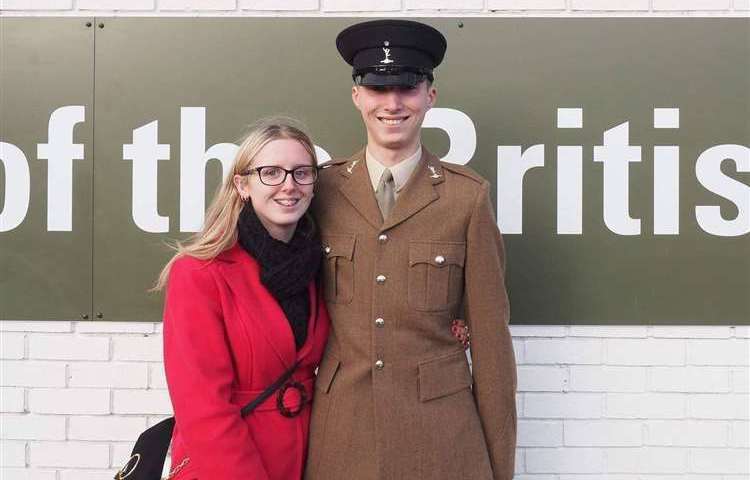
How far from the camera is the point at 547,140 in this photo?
7.82 ft

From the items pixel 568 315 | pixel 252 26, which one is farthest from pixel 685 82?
pixel 252 26

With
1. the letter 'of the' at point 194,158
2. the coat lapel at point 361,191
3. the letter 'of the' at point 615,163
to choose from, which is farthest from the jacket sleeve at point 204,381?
the letter 'of the' at point 615,163

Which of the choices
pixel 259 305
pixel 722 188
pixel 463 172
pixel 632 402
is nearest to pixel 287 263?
pixel 259 305

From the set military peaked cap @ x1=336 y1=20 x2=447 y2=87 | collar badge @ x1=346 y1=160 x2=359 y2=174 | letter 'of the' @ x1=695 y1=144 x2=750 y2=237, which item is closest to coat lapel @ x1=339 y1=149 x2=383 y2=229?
collar badge @ x1=346 y1=160 x2=359 y2=174

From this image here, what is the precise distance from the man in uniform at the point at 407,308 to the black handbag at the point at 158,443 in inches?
4.1

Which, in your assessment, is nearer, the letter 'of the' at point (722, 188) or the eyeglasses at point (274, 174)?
the eyeglasses at point (274, 174)

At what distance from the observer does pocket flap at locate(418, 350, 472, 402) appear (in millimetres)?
1670

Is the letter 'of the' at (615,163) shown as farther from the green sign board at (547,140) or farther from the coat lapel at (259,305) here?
the coat lapel at (259,305)

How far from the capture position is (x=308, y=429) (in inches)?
68.2

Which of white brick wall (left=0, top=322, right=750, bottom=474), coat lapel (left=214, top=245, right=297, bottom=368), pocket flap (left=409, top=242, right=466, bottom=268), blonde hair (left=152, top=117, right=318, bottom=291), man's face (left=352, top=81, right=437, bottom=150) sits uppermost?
man's face (left=352, top=81, right=437, bottom=150)

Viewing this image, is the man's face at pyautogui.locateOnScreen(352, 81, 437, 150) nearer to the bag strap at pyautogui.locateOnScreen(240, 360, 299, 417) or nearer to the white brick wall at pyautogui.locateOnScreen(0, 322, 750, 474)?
the bag strap at pyautogui.locateOnScreen(240, 360, 299, 417)

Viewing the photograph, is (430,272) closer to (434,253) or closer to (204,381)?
(434,253)

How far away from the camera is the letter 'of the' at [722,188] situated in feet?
7.81

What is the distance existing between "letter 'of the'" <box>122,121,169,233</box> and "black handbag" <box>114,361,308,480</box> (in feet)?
2.79
